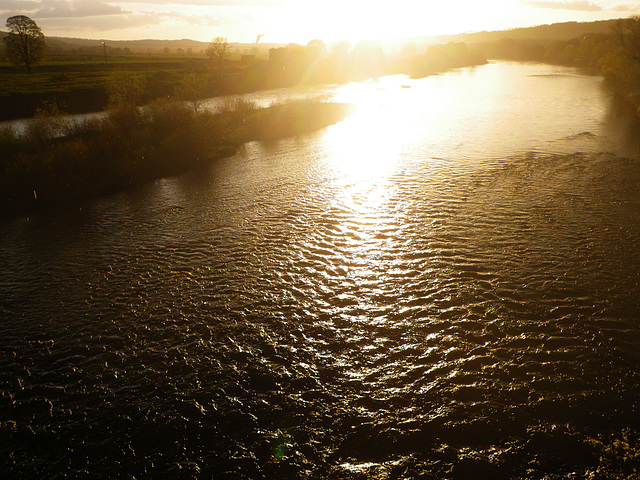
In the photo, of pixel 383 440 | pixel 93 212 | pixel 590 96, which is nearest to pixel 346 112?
pixel 590 96

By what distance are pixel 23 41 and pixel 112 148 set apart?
6485 centimetres

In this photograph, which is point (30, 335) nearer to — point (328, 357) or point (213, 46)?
point (328, 357)

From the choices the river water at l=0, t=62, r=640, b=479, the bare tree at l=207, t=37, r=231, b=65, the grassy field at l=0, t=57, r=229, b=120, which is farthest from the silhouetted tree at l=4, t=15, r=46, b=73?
the river water at l=0, t=62, r=640, b=479

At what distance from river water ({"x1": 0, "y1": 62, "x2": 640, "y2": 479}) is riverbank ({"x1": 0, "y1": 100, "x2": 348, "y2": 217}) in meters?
3.62

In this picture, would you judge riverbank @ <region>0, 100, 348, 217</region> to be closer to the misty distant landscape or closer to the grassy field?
the misty distant landscape

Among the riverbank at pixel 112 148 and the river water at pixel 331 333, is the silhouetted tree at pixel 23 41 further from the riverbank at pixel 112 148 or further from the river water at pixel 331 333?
the river water at pixel 331 333

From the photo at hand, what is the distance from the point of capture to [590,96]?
62.7 m

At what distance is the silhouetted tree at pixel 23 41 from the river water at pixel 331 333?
72.5 meters

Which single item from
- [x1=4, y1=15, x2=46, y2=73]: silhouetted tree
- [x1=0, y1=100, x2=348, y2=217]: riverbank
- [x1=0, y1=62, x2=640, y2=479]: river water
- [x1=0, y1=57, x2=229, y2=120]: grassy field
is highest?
[x1=4, y1=15, x2=46, y2=73]: silhouetted tree

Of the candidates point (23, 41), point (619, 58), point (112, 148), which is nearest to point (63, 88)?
point (23, 41)

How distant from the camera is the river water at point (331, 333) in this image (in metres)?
10.1

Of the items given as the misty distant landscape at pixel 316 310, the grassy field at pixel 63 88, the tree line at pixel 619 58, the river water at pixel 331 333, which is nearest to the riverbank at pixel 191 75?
the grassy field at pixel 63 88

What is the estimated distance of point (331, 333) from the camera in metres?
14.0

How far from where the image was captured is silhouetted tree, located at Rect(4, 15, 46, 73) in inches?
3039
